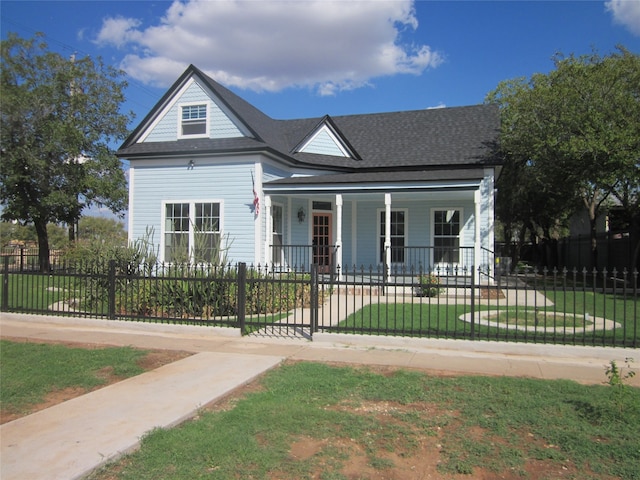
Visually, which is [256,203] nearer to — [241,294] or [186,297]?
[186,297]

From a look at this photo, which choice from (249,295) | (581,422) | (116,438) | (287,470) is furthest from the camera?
(249,295)

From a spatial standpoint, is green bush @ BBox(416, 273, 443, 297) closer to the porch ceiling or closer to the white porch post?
the porch ceiling

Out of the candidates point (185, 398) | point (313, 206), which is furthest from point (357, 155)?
point (185, 398)

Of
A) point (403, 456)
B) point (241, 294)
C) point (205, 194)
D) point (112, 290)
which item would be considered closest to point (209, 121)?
point (205, 194)

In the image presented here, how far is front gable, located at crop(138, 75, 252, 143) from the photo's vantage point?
55.4 ft

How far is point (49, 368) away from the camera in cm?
694

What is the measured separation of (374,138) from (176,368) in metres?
15.9

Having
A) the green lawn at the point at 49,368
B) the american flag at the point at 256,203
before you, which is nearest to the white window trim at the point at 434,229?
the american flag at the point at 256,203

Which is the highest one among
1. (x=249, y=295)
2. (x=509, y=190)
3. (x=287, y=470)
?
(x=509, y=190)

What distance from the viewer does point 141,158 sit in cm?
1733

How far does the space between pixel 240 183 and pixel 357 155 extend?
216 inches

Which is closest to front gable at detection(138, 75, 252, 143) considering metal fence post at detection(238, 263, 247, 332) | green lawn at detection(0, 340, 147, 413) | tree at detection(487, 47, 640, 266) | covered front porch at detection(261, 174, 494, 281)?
covered front porch at detection(261, 174, 494, 281)

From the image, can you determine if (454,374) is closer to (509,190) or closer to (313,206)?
(313,206)

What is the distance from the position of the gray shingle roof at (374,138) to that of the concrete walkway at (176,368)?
26.7ft
